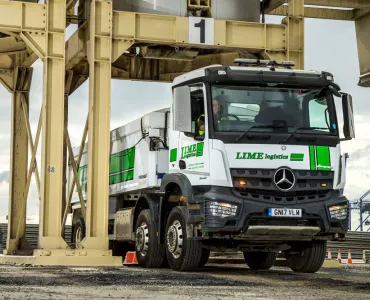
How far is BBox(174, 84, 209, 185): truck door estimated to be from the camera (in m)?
12.6

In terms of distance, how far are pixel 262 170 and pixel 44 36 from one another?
650 centimetres

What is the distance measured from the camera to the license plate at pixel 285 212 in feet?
Answer: 41.0

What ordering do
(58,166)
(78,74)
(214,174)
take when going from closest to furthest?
(214,174)
(58,166)
(78,74)

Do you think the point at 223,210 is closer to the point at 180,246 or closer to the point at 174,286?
the point at 180,246

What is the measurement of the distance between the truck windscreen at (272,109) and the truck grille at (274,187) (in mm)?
674

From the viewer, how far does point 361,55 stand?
2234 cm

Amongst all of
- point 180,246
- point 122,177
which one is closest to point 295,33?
point 122,177

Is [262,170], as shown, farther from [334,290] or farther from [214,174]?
[334,290]

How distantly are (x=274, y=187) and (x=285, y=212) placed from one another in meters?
0.42

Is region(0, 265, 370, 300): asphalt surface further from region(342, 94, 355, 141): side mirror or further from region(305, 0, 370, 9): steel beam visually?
region(305, 0, 370, 9): steel beam

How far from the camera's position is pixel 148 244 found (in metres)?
14.5

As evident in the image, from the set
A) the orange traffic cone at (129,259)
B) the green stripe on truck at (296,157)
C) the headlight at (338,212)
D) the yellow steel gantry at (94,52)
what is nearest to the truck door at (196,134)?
the green stripe on truck at (296,157)

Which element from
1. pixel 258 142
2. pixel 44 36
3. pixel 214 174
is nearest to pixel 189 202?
pixel 214 174

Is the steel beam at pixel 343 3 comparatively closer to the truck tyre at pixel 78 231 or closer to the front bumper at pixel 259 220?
the truck tyre at pixel 78 231
